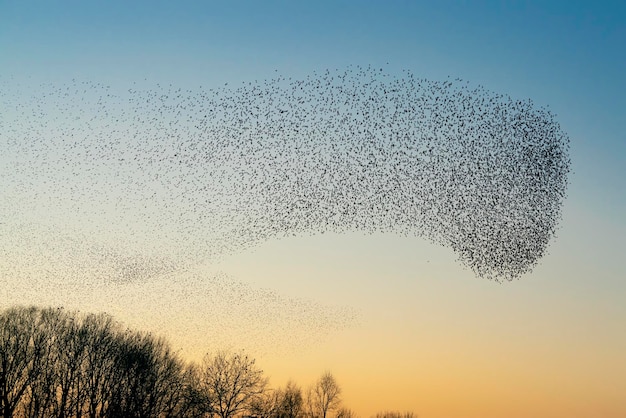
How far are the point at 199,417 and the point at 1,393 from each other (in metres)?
36.1

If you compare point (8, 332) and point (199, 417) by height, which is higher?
point (8, 332)

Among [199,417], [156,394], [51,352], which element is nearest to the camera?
[51,352]

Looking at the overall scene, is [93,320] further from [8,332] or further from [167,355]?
[167,355]

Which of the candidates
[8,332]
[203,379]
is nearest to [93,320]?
[8,332]

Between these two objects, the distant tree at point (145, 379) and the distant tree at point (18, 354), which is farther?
the distant tree at point (145, 379)

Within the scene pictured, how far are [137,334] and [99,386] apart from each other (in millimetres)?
8128

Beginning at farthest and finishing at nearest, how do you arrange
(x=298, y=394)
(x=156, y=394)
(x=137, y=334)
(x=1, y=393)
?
(x=298, y=394), (x=156, y=394), (x=137, y=334), (x=1, y=393)

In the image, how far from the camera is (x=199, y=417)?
3814 inches

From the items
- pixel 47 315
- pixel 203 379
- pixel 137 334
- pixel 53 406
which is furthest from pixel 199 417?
pixel 47 315

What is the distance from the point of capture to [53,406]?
2886 inches

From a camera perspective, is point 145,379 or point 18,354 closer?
point 18,354

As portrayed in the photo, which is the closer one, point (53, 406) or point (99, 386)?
point (53, 406)

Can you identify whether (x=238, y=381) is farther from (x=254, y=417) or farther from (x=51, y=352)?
(x=51, y=352)

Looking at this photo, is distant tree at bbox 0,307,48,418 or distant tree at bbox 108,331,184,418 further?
distant tree at bbox 108,331,184,418
